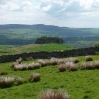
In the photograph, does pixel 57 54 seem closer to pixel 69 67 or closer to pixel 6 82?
pixel 69 67

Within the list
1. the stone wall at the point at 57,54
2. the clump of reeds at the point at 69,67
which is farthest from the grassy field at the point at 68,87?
the stone wall at the point at 57,54

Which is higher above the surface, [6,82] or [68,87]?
[68,87]

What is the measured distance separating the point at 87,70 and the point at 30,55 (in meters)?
Answer: 18.6

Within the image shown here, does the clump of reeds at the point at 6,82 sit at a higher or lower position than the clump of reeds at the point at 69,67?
lower

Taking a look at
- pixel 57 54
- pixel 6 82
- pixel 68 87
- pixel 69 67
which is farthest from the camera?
pixel 57 54

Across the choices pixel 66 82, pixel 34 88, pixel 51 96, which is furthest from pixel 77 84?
pixel 51 96

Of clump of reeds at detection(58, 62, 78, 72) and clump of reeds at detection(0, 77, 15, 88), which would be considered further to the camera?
clump of reeds at detection(58, 62, 78, 72)

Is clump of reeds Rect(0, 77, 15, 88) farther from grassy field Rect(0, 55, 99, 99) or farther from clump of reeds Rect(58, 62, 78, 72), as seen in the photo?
clump of reeds Rect(58, 62, 78, 72)

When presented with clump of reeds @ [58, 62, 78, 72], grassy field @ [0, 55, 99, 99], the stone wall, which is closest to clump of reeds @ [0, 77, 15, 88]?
grassy field @ [0, 55, 99, 99]

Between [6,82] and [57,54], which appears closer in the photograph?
[6,82]

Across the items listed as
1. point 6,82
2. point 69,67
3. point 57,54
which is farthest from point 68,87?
point 57,54

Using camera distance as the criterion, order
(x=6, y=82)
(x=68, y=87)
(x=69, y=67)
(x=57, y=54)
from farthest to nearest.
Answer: (x=57, y=54)
(x=69, y=67)
(x=6, y=82)
(x=68, y=87)

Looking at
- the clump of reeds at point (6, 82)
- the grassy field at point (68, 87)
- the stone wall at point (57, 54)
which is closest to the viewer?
the grassy field at point (68, 87)

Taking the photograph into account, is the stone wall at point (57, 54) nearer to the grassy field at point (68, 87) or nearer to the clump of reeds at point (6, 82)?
the grassy field at point (68, 87)
